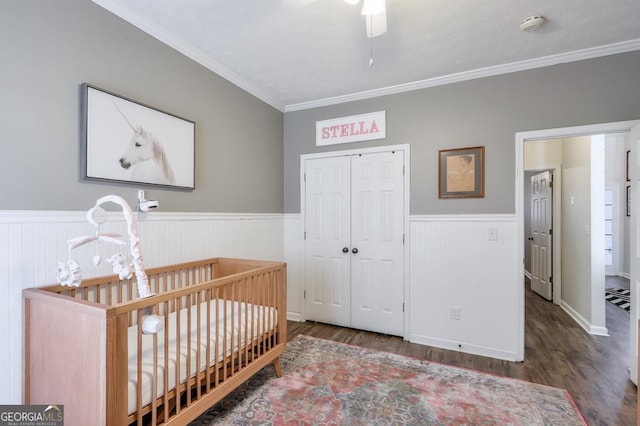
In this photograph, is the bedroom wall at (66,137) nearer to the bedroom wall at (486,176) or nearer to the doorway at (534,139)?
the bedroom wall at (486,176)

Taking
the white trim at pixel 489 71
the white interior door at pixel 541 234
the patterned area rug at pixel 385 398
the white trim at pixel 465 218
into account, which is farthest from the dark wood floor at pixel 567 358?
the white trim at pixel 489 71

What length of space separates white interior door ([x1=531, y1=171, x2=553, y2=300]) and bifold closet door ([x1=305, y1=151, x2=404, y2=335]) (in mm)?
2554

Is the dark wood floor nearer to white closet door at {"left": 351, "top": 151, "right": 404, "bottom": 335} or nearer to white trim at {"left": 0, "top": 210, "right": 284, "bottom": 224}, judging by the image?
white closet door at {"left": 351, "top": 151, "right": 404, "bottom": 335}

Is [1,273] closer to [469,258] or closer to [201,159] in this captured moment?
[201,159]

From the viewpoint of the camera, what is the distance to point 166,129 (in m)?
2.14

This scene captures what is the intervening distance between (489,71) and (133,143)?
289cm

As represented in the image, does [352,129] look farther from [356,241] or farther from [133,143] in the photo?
[133,143]

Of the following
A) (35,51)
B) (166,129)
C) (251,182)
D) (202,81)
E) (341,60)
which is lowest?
(251,182)

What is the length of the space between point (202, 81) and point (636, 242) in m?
3.56

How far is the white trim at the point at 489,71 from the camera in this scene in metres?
2.24

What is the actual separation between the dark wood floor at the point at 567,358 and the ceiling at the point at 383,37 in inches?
96.3

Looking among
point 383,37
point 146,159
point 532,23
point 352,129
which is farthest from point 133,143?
point 532,23

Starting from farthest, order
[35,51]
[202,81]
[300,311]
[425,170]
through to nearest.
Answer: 1. [300,311]
2. [425,170]
3. [202,81]
4. [35,51]

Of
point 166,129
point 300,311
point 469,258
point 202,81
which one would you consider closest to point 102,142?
point 166,129
